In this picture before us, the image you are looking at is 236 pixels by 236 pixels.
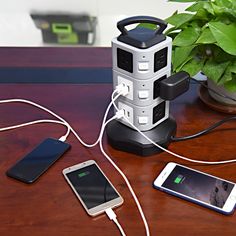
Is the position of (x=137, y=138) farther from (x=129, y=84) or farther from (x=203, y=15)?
(x=203, y=15)

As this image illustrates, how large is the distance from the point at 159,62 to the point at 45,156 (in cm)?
30

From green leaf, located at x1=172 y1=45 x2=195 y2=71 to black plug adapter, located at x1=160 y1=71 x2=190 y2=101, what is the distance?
0.08 m

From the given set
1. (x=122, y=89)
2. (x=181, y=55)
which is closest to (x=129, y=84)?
(x=122, y=89)

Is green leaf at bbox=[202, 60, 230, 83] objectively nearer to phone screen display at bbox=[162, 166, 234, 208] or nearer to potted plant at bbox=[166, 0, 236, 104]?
potted plant at bbox=[166, 0, 236, 104]

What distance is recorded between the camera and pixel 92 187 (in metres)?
0.68

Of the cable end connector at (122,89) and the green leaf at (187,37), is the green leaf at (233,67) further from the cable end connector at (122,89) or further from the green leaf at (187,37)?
the cable end connector at (122,89)

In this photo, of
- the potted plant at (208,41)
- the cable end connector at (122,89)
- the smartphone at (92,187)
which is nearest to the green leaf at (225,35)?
the potted plant at (208,41)

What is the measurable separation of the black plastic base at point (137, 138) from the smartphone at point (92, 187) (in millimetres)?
71

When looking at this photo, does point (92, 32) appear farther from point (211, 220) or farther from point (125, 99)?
point (211, 220)

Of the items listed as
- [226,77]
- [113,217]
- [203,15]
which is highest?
[203,15]

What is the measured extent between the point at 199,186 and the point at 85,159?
0.76ft

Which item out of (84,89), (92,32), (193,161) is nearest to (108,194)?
(193,161)

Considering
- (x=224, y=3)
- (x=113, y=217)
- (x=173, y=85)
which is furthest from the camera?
(x=224, y=3)

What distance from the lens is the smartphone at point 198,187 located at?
640 mm
